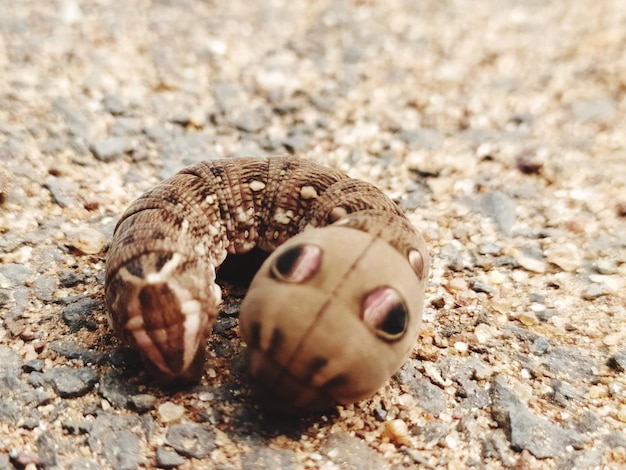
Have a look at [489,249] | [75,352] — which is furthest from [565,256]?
[75,352]

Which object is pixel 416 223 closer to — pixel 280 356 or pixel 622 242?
pixel 622 242

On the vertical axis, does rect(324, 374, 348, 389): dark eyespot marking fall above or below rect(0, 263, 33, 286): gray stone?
above

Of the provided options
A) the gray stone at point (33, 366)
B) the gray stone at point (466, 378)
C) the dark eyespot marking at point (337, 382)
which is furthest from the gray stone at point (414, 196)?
the gray stone at point (33, 366)

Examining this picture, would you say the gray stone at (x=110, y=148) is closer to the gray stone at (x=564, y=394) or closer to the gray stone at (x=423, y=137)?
the gray stone at (x=423, y=137)

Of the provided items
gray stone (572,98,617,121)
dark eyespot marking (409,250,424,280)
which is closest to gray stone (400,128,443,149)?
gray stone (572,98,617,121)

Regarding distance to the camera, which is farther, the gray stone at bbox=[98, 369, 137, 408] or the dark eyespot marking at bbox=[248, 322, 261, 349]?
the gray stone at bbox=[98, 369, 137, 408]

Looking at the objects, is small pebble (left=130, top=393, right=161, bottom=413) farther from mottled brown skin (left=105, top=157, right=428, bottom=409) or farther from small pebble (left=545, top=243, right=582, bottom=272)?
small pebble (left=545, top=243, right=582, bottom=272)

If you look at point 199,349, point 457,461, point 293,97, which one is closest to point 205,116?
point 293,97
